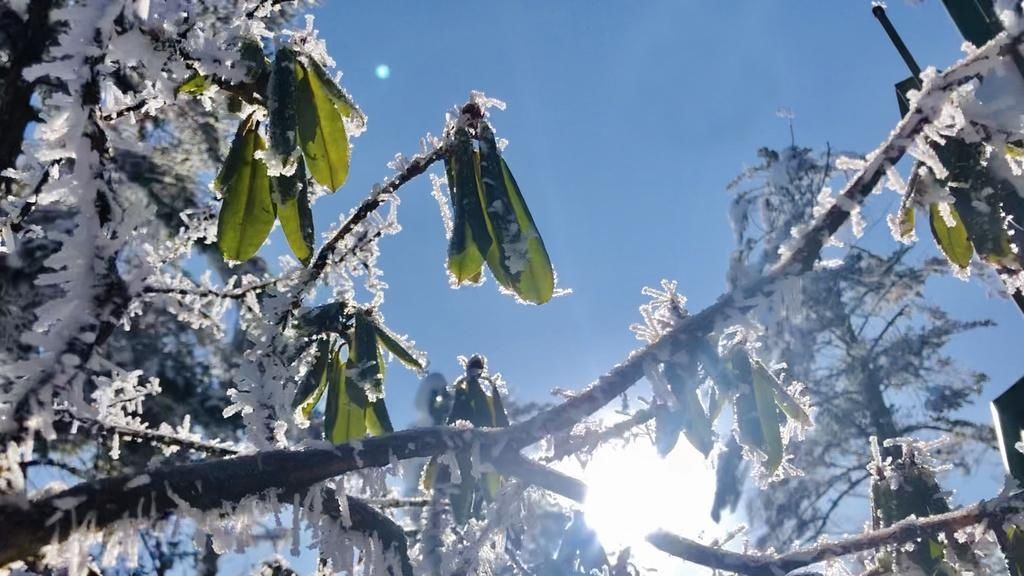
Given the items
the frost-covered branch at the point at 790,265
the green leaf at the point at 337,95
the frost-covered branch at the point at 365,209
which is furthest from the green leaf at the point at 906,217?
the green leaf at the point at 337,95

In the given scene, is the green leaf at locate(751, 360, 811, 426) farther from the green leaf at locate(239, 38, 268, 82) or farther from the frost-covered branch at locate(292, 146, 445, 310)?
the green leaf at locate(239, 38, 268, 82)

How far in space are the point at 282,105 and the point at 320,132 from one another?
145 mm

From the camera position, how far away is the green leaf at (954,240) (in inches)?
40.4

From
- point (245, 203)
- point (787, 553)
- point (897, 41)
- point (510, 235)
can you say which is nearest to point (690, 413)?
point (787, 553)

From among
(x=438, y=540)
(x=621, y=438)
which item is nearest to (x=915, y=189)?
(x=621, y=438)

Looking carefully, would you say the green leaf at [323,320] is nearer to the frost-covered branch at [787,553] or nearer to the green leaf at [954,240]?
the frost-covered branch at [787,553]

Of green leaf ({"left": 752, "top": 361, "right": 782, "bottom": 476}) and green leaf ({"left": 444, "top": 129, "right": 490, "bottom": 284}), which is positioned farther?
green leaf ({"left": 752, "top": 361, "right": 782, "bottom": 476})

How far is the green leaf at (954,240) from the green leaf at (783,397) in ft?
0.98

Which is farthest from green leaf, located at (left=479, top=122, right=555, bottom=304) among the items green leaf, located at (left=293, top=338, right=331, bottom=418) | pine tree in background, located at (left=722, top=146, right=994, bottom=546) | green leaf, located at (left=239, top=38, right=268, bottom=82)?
pine tree in background, located at (left=722, top=146, right=994, bottom=546)

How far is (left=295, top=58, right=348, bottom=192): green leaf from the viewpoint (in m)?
0.98

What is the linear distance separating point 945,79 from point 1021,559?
0.62 metres

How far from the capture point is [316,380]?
1.28 meters

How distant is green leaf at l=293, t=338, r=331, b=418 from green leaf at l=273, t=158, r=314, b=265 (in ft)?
0.77

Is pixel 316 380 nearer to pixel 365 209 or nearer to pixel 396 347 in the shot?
pixel 396 347
